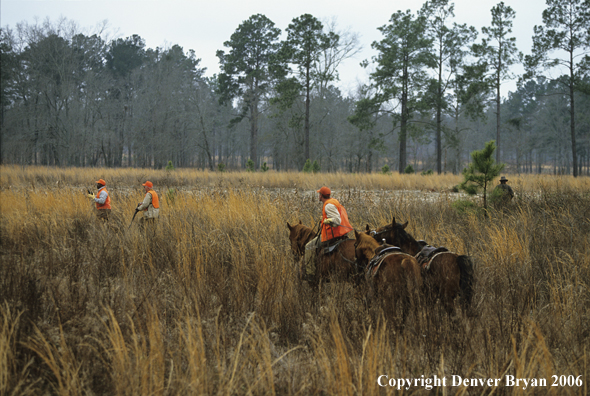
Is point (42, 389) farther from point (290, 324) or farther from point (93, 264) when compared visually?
point (93, 264)

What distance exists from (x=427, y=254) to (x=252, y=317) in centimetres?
186

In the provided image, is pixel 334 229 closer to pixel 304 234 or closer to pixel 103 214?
pixel 304 234

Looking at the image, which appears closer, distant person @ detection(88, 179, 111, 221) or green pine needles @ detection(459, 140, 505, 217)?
green pine needles @ detection(459, 140, 505, 217)

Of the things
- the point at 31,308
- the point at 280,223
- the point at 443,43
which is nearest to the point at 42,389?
the point at 31,308

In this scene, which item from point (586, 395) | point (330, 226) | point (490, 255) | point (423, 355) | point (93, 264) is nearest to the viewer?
point (586, 395)

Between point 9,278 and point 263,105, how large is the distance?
4226cm

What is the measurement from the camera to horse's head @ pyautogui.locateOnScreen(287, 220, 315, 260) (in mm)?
4711

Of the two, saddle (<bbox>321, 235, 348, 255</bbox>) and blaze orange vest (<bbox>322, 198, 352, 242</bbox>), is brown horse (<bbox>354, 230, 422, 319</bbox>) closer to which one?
saddle (<bbox>321, 235, 348, 255</bbox>)

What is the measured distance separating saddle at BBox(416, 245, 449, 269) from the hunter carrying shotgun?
2.89 feet

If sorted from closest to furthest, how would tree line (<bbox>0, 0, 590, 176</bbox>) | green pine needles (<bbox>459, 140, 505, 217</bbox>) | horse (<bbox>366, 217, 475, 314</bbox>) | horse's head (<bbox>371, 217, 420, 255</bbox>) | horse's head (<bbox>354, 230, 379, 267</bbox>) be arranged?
horse (<bbox>366, 217, 475, 314</bbox>) < horse's head (<bbox>354, 230, 379, 267</bbox>) < horse's head (<bbox>371, 217, 420, 255</bbox>) < green pine needles (<bbox>459, 140, 505, 217</bbox>) < tree line (<bbox>0, 0, 590, 176</bbox>)

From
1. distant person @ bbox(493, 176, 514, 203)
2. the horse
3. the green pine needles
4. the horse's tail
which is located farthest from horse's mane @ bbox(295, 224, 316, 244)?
distant person @ bbox(493, 176, 514, 203)

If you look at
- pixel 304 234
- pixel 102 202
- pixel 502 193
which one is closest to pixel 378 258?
pixel 304 234

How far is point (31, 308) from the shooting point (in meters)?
3.04

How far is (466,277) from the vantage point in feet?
10.8
